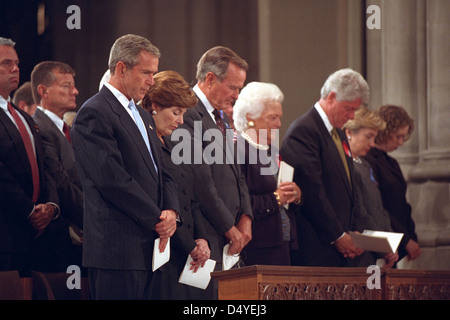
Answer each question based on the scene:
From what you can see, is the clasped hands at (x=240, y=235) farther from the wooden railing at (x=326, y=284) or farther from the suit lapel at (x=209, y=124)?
the wooden railing at (x=326, y=284)

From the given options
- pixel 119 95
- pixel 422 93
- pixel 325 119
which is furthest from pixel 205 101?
pixel 422 93

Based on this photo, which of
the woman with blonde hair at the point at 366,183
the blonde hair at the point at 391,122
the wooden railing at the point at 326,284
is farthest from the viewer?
the blonde hair at the point at 391,122

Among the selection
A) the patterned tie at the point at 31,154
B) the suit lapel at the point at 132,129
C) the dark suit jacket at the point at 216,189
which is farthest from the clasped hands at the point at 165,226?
the patterned tie at the point at 31,154

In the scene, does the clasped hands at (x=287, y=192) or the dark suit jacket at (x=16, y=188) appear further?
the clasped hands at (x=287, y=192)

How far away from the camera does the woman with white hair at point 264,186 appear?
5516 millimetres

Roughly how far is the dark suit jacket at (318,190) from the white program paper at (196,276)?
46.2 inches

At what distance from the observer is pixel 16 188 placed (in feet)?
16.0

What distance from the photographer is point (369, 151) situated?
276 inches

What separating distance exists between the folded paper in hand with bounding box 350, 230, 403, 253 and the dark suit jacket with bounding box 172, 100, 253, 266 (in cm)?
85

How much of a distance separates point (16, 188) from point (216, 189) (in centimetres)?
113

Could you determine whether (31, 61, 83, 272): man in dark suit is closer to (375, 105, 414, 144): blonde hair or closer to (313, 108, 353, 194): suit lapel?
(313, 108, 353, 194): suit lapel

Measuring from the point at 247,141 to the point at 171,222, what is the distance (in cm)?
136

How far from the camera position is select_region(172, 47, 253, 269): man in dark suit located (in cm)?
506
